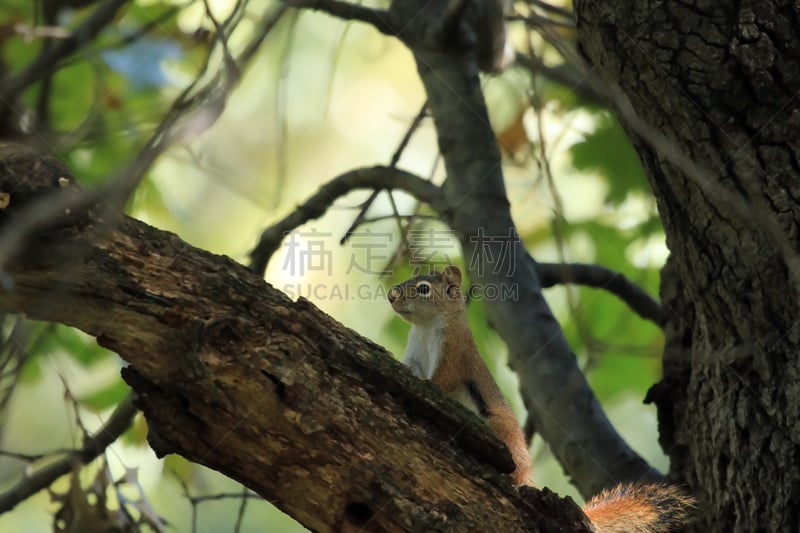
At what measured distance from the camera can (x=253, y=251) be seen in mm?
4297

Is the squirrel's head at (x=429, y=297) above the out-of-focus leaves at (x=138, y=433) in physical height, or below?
above

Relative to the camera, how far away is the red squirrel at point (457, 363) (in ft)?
11.3

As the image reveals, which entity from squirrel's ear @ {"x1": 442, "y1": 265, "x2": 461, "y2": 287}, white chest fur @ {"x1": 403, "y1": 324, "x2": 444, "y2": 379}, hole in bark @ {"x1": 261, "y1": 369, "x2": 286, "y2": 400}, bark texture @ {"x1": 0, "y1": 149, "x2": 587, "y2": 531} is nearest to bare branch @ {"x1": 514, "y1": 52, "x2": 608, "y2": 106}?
squirrel's ear @ {"x1": 442, "y1": 265, "x2": 461, "y2": 287}

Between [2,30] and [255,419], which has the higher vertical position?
[2,30]

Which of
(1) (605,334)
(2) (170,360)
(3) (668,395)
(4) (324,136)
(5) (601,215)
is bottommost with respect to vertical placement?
(2) (170,360)

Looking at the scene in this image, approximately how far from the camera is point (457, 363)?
462cm

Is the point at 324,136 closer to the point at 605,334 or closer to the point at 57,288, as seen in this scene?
the point at 605,334

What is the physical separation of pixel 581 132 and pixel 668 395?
155 cm

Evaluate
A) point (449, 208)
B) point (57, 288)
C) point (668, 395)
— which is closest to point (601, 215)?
point (449, 208)

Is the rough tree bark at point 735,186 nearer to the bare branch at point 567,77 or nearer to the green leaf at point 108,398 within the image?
the bare branch at point 567,77

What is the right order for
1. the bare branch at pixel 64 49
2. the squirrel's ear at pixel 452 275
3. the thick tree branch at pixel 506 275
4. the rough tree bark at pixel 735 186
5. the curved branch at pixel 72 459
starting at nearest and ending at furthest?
the bare branch at pixel 64 49, the rough tree bark at pixel 735 186, the curved branch at pixel 72 459, the thick tree branch at pixel 506 275, the squirrel's ear at pixel 452 275

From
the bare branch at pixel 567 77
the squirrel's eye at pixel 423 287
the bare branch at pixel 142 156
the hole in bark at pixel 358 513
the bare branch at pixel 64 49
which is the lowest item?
the hole in bark at pixel 358 513

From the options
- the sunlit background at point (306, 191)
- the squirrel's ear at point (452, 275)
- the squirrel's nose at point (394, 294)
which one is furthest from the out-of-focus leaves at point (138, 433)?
the squirrel's ear at point (452, 275)

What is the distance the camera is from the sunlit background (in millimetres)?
4020
